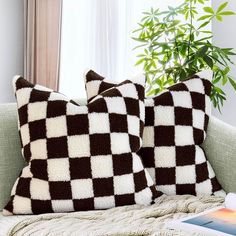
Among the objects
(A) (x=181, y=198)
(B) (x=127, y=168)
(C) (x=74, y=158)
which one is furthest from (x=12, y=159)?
(A) (x=181, y=198)

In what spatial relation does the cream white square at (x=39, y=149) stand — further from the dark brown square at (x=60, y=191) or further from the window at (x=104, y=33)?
the window at (x=104, y=33)

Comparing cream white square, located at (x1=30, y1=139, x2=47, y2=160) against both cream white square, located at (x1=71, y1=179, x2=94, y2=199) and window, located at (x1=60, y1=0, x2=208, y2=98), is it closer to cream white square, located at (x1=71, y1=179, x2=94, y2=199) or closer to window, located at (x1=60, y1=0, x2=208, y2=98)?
cream white square, located at (x1=71, y1=179, x2=94, y2=199)

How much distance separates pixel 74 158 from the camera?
1.73 metres

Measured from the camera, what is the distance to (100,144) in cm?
175

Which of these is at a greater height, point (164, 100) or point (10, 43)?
point (10, 43)

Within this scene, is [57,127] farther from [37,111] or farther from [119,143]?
[119,143]

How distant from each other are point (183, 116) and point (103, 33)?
1.64 m

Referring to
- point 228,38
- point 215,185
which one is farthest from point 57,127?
point 228,38

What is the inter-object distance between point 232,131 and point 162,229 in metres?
0.63

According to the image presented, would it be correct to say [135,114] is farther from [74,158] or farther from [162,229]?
[162,229]

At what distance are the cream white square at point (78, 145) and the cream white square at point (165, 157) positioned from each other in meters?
0.28

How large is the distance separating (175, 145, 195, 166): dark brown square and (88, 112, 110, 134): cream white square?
28 centimetres

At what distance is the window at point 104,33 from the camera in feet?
11.2

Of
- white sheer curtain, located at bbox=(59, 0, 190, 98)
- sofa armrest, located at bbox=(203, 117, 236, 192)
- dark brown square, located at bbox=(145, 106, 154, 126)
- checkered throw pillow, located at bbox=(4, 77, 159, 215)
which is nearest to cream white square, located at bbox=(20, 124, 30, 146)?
checkered throw pillow, located at bbox=(4, 77, 159, 215)
